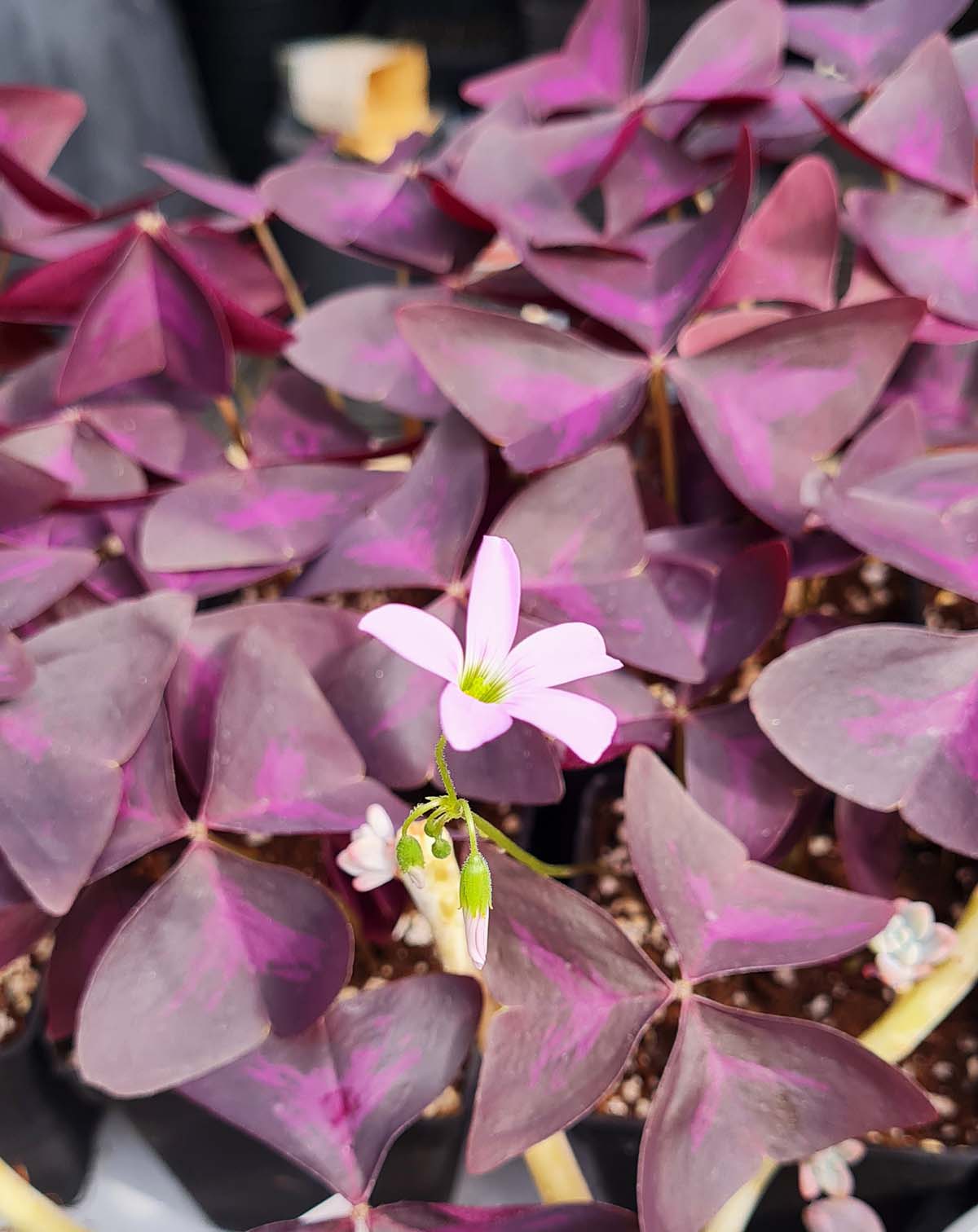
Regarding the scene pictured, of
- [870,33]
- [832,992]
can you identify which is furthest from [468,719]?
[870,33]

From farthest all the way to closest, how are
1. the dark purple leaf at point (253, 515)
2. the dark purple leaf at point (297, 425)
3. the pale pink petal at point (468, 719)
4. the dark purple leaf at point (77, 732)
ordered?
the dark purple leaf at point (297, 425) < the dark purple leaf at point (253, 515) < the dark purple leaf at point (77, 732) < the pale pink petal at point (468, 719)

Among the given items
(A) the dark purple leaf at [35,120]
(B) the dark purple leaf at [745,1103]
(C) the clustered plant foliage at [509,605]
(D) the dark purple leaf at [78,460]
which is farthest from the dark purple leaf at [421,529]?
(A) the dark purple leaf at [35,120]

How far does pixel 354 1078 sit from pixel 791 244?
0.42 metres

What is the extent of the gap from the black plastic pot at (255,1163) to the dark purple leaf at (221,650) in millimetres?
160

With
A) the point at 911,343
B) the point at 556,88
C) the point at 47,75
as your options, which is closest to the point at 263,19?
the point at 47,75

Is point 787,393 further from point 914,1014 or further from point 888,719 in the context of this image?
point 914,1014

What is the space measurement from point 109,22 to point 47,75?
0.12 meters

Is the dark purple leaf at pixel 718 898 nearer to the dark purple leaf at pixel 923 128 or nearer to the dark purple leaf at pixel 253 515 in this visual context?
the dark purple leaf at pixel 253 515

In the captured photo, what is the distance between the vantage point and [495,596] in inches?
12.2

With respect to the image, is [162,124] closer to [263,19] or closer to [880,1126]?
[263,19]

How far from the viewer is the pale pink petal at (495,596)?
0.31 meters

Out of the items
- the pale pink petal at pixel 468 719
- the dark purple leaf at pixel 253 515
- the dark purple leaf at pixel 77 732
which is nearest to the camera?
the pale pink petal at pixel 468 719

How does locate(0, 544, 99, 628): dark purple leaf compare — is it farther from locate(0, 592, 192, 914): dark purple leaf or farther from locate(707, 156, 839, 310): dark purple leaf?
locate(707, 156, 839, 310): dark purple leaf

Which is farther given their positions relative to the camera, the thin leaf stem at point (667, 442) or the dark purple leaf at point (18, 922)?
the thin leaf stem at point (667, 442)
